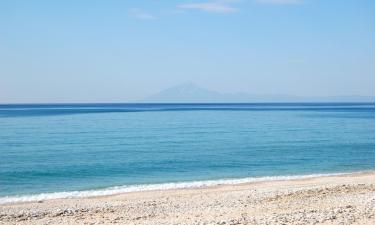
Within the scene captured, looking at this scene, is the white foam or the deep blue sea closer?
the white foam

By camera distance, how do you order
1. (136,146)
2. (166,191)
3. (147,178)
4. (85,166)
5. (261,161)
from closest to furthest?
1. (166,191)
2. (147,178)
3. (85,166)
4. (261,161)
5. (136,146)

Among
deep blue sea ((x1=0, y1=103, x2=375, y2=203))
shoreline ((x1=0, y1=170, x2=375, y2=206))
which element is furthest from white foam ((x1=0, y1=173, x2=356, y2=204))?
deep blue sea ((x1=0, y1=103, x2=375, y2=203))

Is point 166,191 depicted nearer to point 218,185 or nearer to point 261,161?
point 218,185

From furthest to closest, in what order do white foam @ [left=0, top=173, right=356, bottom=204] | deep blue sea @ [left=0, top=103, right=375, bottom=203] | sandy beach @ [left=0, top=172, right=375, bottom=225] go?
deep blue sea @ [left=0, top=103, right=375, bottom=203] → white foam @ [left=0, top=173, right=356, bottom=204] → sandy beach @ [left=0, top=172, right=375, bottom=225]

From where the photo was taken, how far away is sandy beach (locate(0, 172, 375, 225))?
1600 cm

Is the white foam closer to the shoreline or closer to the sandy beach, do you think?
the shoreline

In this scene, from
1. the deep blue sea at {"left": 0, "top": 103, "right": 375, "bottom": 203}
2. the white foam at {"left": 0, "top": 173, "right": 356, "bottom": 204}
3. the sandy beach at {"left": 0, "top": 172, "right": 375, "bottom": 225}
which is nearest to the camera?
the sandy beach at {"left": 0, "top": 172, "right": 375, "bottom": 225}

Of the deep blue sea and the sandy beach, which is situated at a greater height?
the sandy beach

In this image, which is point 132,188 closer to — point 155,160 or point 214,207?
point 214,207

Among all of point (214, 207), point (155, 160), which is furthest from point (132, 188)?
point (155, 160)

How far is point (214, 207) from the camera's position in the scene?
1912cm

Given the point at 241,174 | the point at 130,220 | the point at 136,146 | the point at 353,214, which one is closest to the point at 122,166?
the point at 241,174

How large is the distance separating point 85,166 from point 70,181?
15.2ft

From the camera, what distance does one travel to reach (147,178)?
96.4ft
